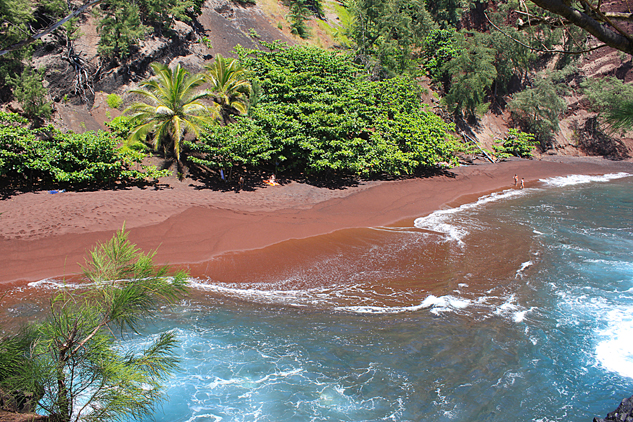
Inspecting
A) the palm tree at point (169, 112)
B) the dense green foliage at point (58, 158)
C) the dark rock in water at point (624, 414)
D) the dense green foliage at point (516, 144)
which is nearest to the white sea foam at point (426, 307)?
the dark rock in water at point (624, 414)

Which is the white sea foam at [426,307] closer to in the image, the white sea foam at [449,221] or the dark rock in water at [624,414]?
the dark rock in water at [624,414]

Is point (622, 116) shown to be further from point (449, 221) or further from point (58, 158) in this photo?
point (58, 158)

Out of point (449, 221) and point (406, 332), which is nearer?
point (406, 332)

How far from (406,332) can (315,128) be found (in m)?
12.9

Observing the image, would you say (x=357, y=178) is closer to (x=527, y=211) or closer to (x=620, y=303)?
(x=527, y=211)

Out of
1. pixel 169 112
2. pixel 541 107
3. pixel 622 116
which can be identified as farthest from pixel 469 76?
pixel 622 116

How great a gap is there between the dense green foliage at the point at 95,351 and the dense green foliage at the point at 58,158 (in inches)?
529

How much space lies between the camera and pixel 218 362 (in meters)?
8.15

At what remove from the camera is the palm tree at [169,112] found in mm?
18188

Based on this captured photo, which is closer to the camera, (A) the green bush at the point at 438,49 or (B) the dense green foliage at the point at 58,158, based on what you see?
(B) the dense green foliage at the point at 58,158

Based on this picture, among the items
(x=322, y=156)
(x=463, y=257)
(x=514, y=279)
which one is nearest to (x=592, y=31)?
(x=514, y=279)

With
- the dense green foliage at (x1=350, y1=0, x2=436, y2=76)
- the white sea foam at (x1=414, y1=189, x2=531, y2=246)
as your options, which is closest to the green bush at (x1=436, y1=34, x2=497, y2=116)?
the dense green foliage at (x1=350, y1=0, x2=436, y2=76)

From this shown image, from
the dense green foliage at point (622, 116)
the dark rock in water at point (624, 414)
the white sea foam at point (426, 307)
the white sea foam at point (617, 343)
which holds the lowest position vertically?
the white sea foam at point (617, 343)

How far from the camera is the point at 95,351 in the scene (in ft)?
11.3
